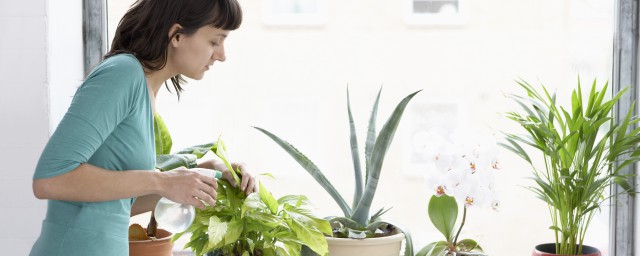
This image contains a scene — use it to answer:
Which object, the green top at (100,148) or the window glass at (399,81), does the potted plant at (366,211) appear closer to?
the window glass at (399,81)

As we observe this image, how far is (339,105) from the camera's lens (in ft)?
8.84

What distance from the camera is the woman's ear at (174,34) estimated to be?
1.63 meters

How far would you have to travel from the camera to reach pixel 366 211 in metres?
2.40

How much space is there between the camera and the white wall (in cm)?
239

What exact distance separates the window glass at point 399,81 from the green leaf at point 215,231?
0.76 metres

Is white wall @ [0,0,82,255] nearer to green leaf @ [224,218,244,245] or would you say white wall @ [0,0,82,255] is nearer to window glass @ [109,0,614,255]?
window glass @ [109,0,614,255]

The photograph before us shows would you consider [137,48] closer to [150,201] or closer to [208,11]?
[208,11]

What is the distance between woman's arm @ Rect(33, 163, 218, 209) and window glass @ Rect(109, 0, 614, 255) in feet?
3.70

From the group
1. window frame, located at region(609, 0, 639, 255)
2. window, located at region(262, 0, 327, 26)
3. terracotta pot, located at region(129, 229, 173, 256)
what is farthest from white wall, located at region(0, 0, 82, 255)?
window frame, located at region(609, 0, 639, 255)

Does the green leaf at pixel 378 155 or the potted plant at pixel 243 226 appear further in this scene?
the green leaf at pixel 378 155

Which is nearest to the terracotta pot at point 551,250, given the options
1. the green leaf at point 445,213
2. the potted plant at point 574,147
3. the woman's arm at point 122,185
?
the potted plant at point 574,147

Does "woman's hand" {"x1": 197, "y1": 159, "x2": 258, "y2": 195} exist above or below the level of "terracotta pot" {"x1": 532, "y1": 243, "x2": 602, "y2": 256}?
above

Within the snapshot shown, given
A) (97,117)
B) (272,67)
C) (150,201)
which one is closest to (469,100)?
(272,67)

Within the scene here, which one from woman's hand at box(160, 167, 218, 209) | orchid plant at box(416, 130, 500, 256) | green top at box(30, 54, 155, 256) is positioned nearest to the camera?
green top at box(30, 54, 155, 256)
